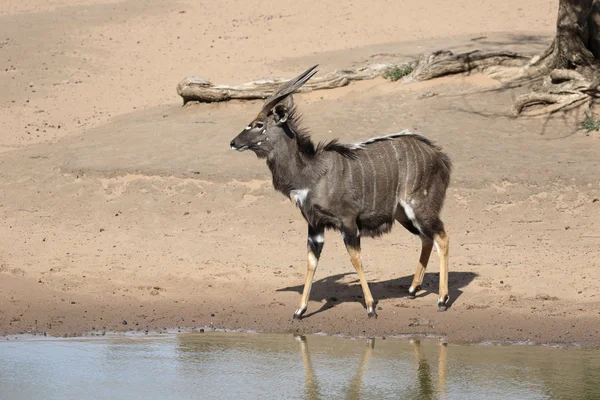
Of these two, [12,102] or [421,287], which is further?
[12,102]

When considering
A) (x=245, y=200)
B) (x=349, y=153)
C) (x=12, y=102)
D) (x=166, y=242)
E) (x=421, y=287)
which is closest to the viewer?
(x=349, y=153)

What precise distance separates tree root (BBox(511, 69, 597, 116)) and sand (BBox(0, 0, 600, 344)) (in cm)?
23

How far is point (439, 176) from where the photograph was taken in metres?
10.0

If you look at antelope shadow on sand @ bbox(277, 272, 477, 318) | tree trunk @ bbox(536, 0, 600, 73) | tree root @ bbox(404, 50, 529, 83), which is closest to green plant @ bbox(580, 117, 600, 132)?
tree trunk @ bbox(536, 0, 600, 73)

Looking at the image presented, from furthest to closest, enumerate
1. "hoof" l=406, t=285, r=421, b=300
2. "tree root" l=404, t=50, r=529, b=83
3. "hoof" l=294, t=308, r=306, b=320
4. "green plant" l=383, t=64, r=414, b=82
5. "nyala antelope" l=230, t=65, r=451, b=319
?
"green plant" l=383, t=64, r=414, b=82, "tree root" l=404, t=50, r=529, b=83, "hoof" l=406, t=285, r=421, b=300, "hoof" l=294, t=308, r=306, b=320, "nyala antelope" l=230, t=65, r=451, b=319

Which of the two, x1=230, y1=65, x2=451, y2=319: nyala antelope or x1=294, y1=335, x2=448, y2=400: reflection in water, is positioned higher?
x1=230, y1=65, x2=451, y2=319: nyala antelope

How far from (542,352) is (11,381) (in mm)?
4230

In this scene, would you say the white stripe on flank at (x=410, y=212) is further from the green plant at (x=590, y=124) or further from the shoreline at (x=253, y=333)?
the green plant at (x=590, y=124)

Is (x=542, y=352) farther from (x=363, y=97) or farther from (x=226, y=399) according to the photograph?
(x=363, y=97)

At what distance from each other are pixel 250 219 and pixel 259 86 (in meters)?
4.72

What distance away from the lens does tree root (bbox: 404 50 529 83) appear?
16.5 metres

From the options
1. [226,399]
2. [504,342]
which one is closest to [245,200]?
[504,342]

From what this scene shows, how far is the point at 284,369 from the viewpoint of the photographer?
8.30 metres

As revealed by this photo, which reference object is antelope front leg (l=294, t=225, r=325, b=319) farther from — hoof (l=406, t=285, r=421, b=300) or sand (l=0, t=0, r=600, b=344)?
hoof (l=406, t=285, r=421, b=300)
